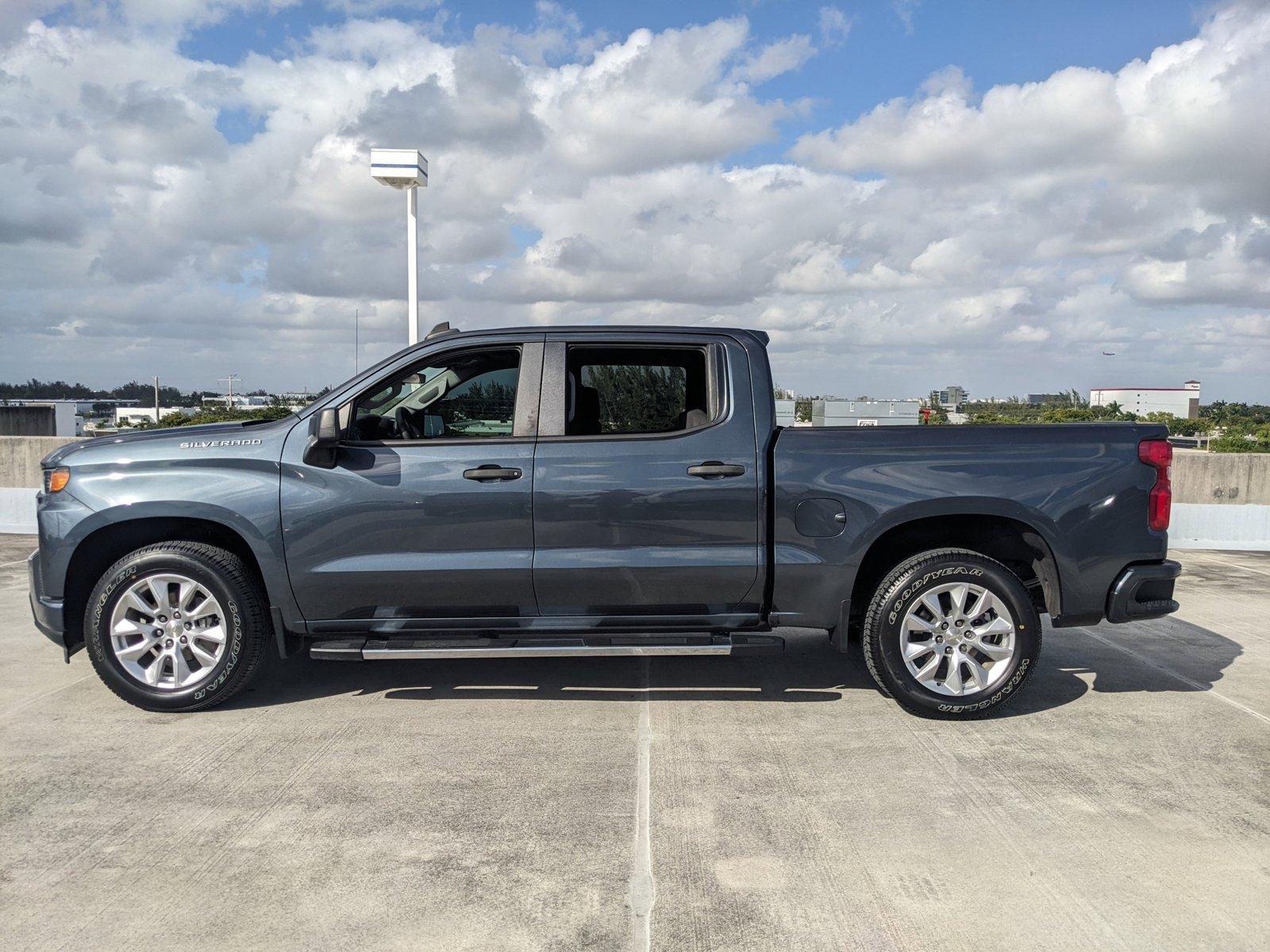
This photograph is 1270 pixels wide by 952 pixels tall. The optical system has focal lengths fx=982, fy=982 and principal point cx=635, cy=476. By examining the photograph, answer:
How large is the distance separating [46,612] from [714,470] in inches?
136

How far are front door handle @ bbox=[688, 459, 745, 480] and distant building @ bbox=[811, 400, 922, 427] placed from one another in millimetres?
917

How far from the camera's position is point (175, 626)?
4.90m

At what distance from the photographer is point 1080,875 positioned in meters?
3.31

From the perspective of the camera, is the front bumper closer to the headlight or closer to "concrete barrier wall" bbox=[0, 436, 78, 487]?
the headlight

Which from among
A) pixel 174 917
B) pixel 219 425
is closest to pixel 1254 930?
pixel 174 917

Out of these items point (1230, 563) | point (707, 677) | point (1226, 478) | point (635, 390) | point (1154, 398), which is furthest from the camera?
point (1154, 398)

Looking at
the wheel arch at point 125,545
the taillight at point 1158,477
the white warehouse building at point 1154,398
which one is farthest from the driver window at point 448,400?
the white warehouse building at point 1154,398

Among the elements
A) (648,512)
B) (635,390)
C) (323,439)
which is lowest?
(648,512)

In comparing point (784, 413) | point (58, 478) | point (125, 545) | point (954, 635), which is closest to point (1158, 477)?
point (954, 635)

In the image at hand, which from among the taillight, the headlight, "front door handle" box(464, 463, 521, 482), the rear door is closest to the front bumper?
the headlight

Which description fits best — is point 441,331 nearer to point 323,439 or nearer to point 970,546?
point 323,439

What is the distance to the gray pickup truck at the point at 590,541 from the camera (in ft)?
15.9

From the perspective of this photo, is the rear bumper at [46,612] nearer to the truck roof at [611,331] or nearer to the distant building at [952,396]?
the truck roof at [611,331]

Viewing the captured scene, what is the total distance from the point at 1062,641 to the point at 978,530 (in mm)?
2107
